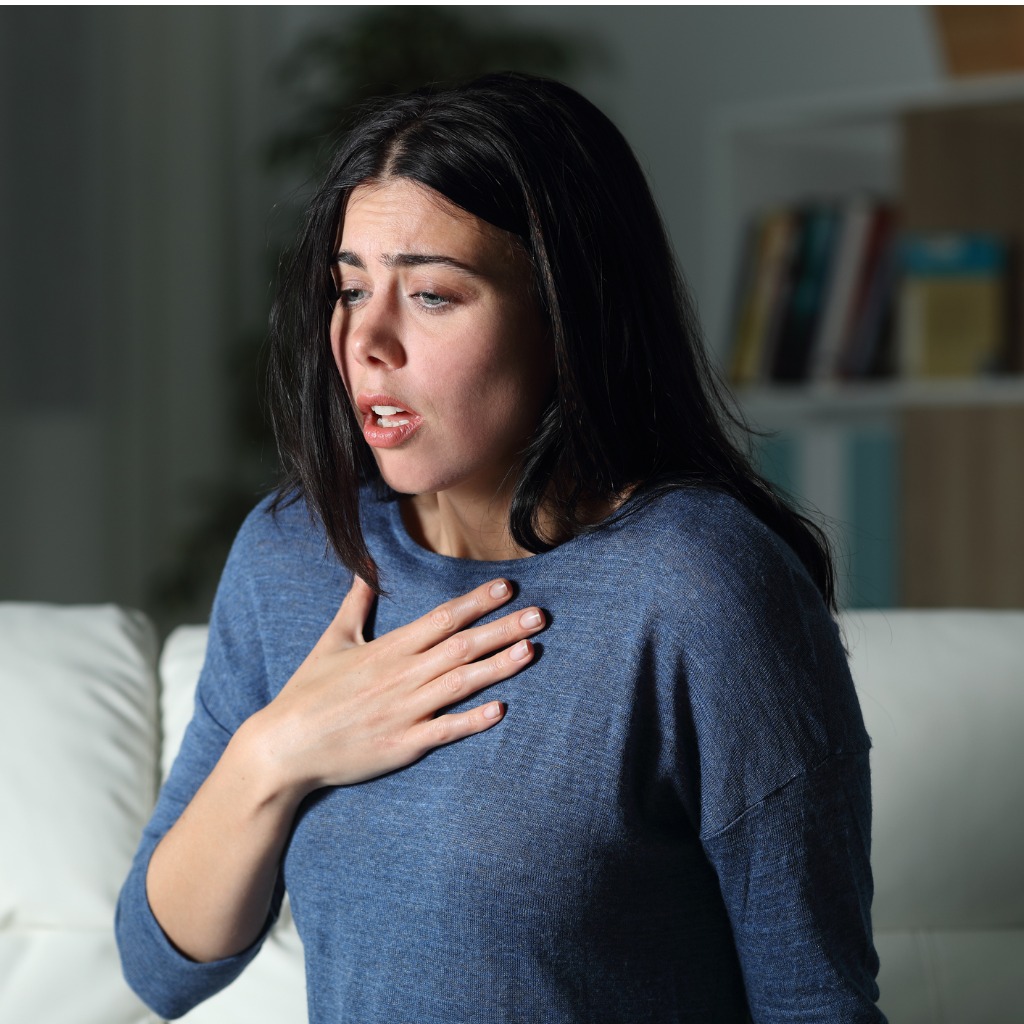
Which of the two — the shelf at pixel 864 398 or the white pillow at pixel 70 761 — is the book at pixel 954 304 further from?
the white pillow at pixel 70 761

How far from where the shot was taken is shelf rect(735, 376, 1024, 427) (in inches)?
95.6

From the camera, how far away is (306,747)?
92 cm

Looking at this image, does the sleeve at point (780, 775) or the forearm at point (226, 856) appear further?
the forearm at point (226, 856)

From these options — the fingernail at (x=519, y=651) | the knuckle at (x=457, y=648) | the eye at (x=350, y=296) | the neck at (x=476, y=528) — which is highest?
the eye at (x=350, y=296)

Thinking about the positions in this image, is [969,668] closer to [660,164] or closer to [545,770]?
[545,770]

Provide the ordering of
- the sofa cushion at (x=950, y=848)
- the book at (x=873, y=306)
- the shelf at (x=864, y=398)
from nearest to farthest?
the sofa cushion at (x=950, y=848)
the shelf at (x=864, y=398)
the book at (x=873, y=306)

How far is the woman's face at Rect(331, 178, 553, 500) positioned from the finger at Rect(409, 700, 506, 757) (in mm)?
158

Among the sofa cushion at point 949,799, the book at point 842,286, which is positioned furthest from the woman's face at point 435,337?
the book at point 842,286

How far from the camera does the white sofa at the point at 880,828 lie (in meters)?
1.28

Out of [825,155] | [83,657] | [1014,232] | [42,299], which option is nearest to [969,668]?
[83,657]

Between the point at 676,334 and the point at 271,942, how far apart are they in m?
0.80

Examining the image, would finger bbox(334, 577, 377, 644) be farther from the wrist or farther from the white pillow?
the white pillow

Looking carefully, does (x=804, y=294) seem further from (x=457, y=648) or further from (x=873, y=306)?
(x=457, y=648)

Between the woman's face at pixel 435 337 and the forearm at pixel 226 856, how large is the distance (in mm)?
250
